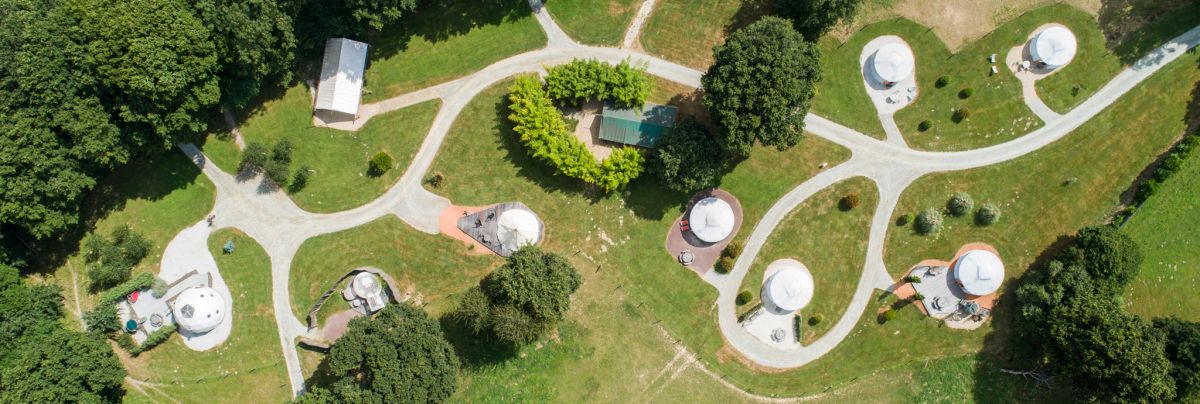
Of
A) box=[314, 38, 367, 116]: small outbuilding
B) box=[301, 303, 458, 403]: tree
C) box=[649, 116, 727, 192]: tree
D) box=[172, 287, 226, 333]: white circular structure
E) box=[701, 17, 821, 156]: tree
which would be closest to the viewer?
box=[301, 303, 458, 403]: tree

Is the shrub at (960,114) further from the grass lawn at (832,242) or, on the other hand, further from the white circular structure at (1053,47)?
the grass lawn at (832,242)

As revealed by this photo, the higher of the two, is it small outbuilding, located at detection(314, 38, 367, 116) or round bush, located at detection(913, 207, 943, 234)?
small outbuilding, located at detection(314, 38, 367, 116)

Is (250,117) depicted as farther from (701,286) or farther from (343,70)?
(701,286)

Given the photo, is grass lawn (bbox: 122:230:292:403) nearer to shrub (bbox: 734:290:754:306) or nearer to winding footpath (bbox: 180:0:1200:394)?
winding footpath (bbox: 180:0:1200:394)

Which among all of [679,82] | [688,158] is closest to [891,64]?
[679,82]

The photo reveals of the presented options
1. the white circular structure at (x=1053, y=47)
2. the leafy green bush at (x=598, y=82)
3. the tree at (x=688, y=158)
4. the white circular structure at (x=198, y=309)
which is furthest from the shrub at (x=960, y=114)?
the white circular structure at (x=198, y=309)

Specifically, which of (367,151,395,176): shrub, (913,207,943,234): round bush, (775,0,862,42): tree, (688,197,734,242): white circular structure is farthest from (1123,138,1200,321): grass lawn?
(367,151,395,176): shrub
